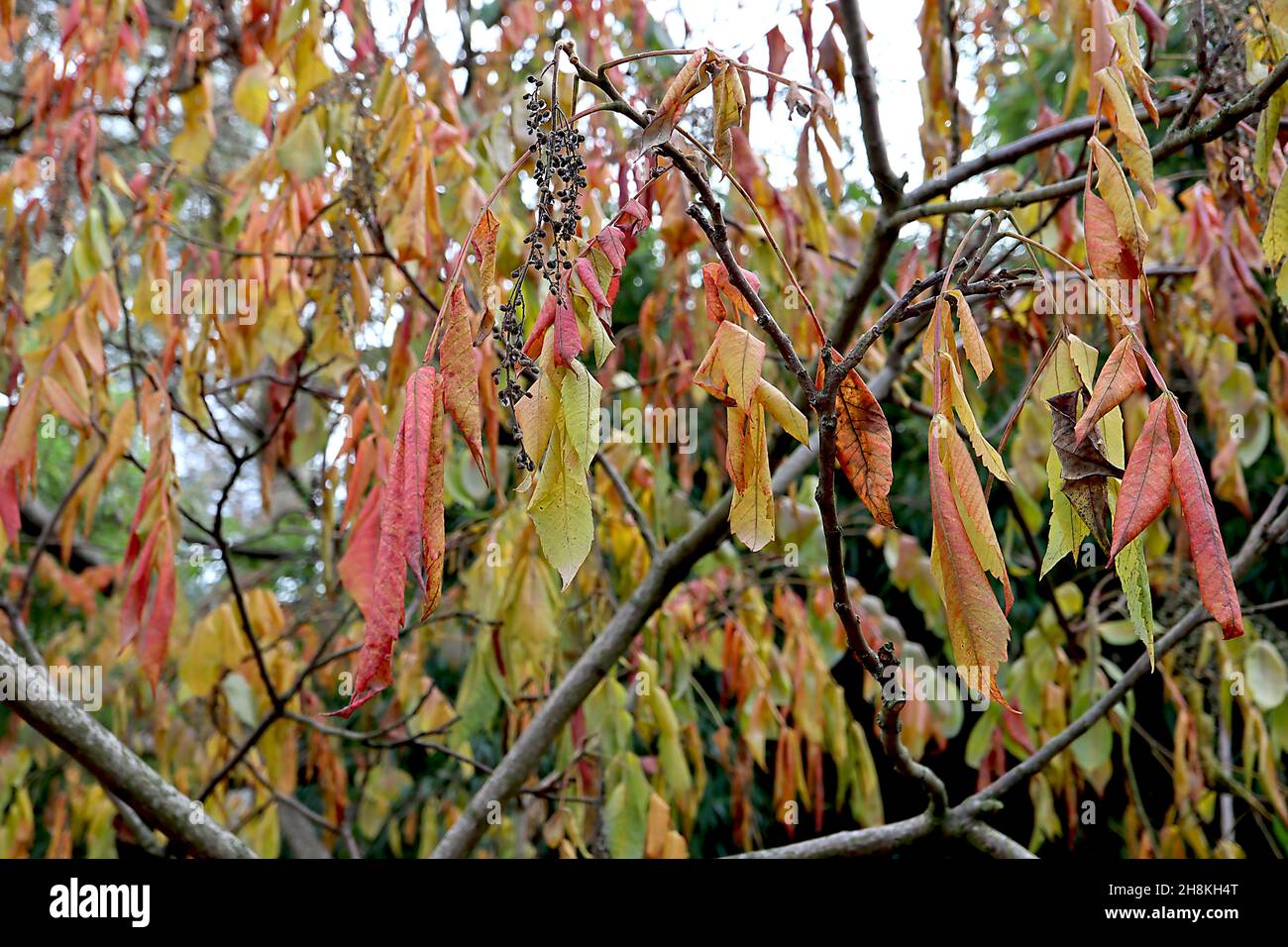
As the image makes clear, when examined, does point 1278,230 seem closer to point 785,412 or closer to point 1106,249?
point 1106,249

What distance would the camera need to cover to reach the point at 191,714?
2.51 m

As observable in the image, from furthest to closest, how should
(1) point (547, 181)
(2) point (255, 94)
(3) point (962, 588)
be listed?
(2) point (255, 94) < (1) point (547, 181) < (3) point (962, 588)

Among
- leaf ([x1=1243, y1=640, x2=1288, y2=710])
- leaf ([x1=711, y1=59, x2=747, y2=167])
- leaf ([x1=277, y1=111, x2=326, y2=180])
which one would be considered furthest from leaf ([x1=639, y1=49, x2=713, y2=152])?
leaf ([x1=1243, y1=640, x2=1288, y2=710])

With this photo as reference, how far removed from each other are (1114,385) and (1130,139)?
228mm

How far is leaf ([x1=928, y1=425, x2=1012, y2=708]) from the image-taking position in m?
0.51

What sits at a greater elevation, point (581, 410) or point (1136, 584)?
point (581, 410)

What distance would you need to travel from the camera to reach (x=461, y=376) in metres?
0.57

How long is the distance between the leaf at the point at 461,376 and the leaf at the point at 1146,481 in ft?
1.05

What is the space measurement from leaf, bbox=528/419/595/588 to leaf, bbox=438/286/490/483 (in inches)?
1.5

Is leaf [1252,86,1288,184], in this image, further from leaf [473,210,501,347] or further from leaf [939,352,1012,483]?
leaf [473,210,501,347]

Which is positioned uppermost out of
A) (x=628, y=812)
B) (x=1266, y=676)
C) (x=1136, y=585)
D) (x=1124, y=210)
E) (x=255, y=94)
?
(x=255, y=94)

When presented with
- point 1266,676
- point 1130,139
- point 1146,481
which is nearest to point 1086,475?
point 1146,481
